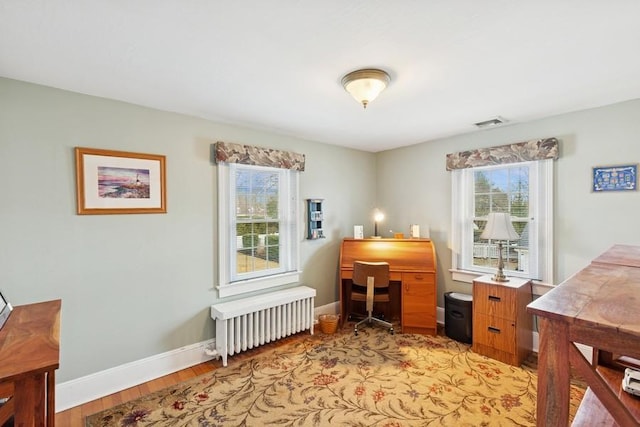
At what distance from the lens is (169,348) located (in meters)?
2.65

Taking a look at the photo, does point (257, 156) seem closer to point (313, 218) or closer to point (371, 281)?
point (313, 218)

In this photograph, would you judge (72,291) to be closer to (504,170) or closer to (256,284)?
(256,284)

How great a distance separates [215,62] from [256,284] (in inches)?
87.5

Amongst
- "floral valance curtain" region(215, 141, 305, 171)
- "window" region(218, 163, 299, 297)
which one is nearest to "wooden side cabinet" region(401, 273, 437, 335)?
"window" region(218, 163, 299, 297)

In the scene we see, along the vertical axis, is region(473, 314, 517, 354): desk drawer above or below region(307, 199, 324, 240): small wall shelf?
below

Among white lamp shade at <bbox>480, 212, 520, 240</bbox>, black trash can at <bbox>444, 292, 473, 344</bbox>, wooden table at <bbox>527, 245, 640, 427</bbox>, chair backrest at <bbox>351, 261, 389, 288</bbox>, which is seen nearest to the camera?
wooden table at <bbox>527, 245, 640, 427</bbox>

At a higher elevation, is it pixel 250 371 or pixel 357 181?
pixel 357 181

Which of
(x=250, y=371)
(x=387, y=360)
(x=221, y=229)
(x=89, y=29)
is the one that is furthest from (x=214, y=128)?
(x=387, y=360)

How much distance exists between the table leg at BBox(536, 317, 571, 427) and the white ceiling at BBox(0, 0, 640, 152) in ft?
4.48

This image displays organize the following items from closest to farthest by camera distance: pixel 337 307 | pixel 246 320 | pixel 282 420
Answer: pixel 282 420 → pixel 246 320 → pixel 337 307

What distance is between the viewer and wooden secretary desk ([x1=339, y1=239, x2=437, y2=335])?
132 inches

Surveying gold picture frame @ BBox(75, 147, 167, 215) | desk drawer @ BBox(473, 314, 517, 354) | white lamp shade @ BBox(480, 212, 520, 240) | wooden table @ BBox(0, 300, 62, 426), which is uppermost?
gold picture frame @ BBox(75, 147, 167, 215)

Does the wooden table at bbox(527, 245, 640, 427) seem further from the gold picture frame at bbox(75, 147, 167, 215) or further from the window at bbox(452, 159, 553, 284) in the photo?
the gold picture frame at bbox(75, 147, 167, 215)

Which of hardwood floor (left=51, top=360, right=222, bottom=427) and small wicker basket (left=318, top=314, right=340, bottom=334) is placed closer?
hardwood floor (left=51, top=360, right=222, bottom=427)
